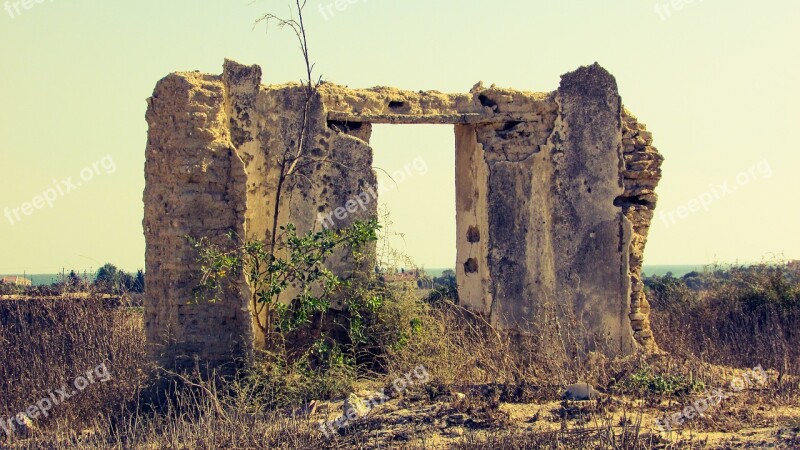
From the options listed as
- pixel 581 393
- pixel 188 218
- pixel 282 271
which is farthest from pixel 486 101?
pixel 581 393

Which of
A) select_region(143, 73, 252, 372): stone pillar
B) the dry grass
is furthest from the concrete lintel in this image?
the dry grass

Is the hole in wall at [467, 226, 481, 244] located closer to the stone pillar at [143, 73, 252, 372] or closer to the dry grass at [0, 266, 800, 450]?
the dry grass at [0, 266, 800, 450]

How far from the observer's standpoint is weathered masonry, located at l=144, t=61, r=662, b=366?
28.3 ft

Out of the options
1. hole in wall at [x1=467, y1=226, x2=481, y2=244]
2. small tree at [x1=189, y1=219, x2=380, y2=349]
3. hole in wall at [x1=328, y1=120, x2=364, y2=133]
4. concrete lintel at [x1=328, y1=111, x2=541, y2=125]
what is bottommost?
small tree at [x1=189, y1=219, x2=380, y2=349]

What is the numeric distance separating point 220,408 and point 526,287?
11.6 feet

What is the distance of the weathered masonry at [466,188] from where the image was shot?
8.64 m

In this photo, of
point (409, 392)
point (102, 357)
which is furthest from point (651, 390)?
point (102, 357)

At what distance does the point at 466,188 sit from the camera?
10.6 metres

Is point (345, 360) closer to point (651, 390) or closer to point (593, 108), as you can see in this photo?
point (651, 390)

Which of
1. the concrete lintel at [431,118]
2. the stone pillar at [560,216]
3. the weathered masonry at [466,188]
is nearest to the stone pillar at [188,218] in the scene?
the weathered masonry at [466,188]

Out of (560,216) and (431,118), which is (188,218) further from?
(560,216)

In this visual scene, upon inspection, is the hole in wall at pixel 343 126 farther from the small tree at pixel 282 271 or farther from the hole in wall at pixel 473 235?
the hole in wall at pixel 473 235

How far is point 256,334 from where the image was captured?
8836 millimetres

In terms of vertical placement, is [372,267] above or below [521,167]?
below
